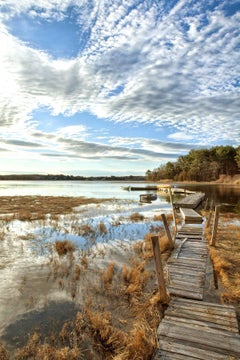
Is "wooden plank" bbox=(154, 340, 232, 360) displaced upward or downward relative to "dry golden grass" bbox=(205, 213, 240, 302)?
upward

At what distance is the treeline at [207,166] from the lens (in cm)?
10725

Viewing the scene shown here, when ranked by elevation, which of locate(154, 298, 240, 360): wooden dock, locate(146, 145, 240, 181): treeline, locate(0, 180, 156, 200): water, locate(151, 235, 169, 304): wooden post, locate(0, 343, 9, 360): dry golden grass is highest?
locate(146, 145, 240, 181): treeline

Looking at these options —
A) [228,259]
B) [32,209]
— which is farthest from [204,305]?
[32,209]

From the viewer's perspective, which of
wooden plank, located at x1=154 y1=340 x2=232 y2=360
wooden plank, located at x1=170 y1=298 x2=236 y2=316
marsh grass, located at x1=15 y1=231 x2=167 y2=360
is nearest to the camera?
wooden plank, located at x1=154 y1=340 x2=232 y2=360

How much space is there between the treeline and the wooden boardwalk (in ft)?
334

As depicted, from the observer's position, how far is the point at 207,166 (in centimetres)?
10856

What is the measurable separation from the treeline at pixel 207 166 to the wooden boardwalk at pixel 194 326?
101952 millimetres

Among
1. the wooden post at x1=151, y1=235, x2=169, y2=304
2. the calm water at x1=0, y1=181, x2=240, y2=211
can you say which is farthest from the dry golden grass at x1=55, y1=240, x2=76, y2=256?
the calm water at x1=0, y1=181, x2=240, y2=211

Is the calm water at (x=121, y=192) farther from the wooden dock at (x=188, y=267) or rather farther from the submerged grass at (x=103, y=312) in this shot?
the submerged grass at (x=103, y=312)

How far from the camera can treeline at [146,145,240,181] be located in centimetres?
10725

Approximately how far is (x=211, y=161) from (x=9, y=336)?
114934mm

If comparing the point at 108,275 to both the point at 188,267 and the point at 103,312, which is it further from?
the point at 188,267

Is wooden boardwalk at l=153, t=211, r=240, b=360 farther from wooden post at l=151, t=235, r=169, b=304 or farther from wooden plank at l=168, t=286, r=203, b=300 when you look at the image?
wooden post at l=151, t=235, r=169, b=304

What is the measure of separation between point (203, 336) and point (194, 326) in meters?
0.41
